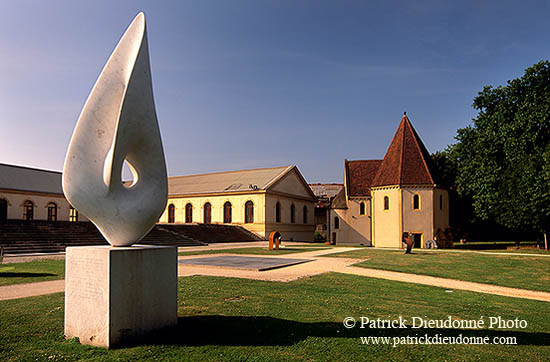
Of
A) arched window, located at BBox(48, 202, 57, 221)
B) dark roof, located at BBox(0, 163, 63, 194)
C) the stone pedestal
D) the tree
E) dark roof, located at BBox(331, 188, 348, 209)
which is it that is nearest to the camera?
the stone pedestal

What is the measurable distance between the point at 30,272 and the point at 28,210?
98.2 ft

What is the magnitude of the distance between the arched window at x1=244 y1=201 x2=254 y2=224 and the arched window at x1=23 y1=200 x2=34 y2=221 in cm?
2307

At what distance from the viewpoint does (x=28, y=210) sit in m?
39.7

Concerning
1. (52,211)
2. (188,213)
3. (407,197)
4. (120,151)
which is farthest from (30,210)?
(120,151)

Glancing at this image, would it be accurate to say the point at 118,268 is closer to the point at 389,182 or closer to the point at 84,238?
the point at 84,238

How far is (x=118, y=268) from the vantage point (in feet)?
19.9

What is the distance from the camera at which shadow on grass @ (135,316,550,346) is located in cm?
641

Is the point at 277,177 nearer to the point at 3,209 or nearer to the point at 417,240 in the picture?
the point at 417,240

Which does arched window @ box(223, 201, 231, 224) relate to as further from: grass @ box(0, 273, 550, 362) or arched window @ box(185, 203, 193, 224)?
grass @ box(0, 273, 550, 362)

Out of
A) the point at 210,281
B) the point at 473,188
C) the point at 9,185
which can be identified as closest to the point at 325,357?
the point at 210,281

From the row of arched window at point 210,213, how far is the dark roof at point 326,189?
83.3ft

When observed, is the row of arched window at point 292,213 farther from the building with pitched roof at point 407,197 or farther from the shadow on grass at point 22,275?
the shadow on grass at point 22,275

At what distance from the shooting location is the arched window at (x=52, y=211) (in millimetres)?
41750

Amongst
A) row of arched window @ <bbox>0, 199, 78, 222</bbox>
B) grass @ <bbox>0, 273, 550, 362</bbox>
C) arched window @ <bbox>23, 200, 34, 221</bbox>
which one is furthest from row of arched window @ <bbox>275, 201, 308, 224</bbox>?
grass @ <bbox>0, 273, 550, 362</bbox>
